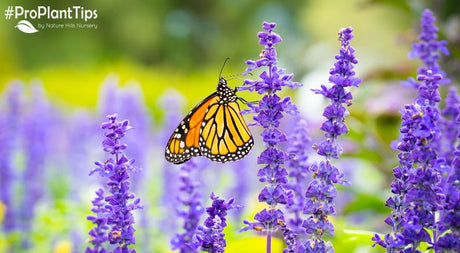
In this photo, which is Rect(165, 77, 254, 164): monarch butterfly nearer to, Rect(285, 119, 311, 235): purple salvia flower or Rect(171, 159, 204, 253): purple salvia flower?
Rect(171, 159, 204, 253): purple salvia flower

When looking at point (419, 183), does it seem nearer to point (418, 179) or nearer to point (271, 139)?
point (418, 179)

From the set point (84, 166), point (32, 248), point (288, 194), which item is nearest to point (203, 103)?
point (288, 194)

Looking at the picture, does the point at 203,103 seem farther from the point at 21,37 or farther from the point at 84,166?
the point at 21,37

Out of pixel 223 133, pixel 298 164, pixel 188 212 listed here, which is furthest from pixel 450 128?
pixel 223 133

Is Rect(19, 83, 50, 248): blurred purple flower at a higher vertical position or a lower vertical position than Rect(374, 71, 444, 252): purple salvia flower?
higher

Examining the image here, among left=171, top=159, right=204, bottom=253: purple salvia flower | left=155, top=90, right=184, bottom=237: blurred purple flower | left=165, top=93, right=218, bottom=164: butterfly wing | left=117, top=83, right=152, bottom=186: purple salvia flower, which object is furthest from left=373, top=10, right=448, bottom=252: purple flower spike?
left=117, top=83, right=152, bottom=186: purple salvia flower

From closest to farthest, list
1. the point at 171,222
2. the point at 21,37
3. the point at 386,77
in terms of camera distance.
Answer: the point at 386,77 < the point at 171,222 < the point at 21,37

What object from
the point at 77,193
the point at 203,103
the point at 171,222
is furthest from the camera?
the point at 77,193
